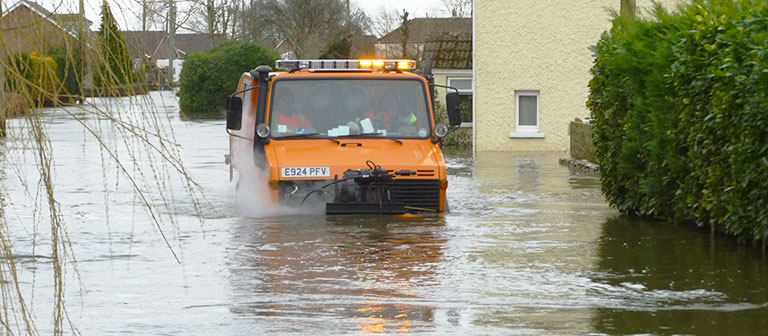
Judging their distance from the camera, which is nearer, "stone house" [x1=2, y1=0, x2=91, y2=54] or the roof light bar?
"stone house" [x1=2, y1=0, x2=91, y2=54]

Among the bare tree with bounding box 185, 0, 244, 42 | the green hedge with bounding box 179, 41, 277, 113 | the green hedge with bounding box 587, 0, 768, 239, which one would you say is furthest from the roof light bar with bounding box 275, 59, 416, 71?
the green hedge with bounding box 179, 41, 277, 113

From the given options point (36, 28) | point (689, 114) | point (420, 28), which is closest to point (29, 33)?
point (36, 28)

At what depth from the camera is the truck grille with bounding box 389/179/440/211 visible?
12.8 meters

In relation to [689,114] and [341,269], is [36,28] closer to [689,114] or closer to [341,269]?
[341,269]

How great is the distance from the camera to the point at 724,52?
1009 centimetres

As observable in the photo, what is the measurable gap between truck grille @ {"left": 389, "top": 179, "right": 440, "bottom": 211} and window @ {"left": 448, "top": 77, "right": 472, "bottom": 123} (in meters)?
18.3

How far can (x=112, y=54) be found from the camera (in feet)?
12.9

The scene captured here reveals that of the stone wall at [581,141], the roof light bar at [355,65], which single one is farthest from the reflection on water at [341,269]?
the stone wall at [581,141]

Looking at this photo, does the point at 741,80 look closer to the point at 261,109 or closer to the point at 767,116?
the point at 767,116

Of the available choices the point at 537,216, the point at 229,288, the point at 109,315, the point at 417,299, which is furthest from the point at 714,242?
the point at 109,315

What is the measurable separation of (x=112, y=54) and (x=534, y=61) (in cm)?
2573

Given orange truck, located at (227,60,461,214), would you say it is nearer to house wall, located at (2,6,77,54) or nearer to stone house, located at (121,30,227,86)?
stone house, located at (121,30,227,86)

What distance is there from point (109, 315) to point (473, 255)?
12.7 ft

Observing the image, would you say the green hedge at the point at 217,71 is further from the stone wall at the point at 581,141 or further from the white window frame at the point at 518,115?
the stone wall at the point at 581,141
